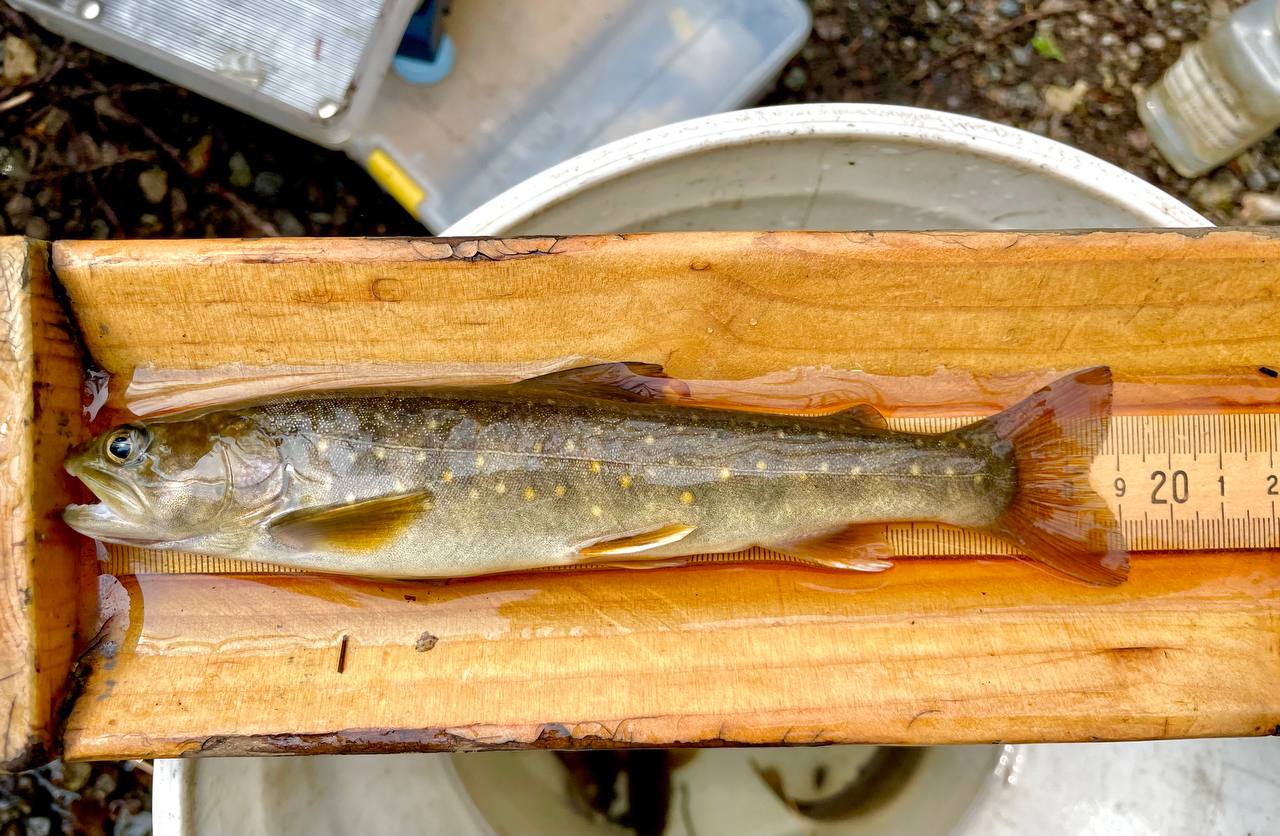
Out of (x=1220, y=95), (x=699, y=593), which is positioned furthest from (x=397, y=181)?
(x=1220, y=95)

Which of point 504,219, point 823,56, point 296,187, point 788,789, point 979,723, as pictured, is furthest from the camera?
point 823,56

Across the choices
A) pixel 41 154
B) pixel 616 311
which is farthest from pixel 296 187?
pixel 616 311

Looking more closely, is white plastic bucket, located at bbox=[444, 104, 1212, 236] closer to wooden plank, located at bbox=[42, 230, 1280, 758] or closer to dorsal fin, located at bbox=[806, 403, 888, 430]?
wooden plank, located at bbox=[42, 230, 1280, 758]

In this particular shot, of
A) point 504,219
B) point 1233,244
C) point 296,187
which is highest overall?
point 1233,244

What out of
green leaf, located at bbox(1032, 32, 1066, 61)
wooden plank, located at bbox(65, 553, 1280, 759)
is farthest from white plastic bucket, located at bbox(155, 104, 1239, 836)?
green leaf, located at bbox(1032, 32, 1066, 61)

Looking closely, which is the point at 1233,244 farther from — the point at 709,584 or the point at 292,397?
the point at 292,397

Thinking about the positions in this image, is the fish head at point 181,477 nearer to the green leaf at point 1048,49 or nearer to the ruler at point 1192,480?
the ruler at point 1192,480

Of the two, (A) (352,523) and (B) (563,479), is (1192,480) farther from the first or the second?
(A) (352,523)
